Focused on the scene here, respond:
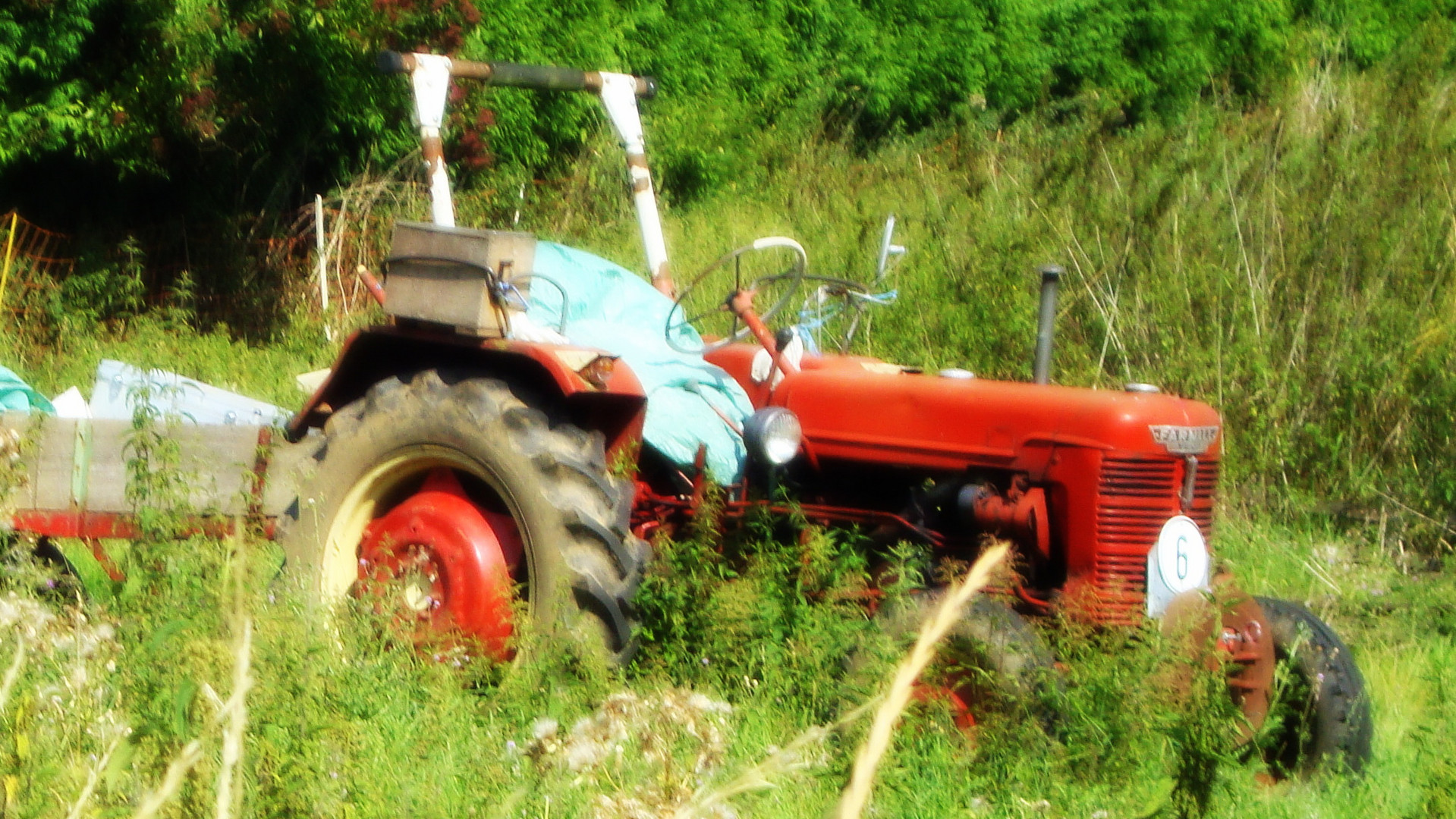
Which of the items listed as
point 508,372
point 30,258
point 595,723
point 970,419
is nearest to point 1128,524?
point 970,419

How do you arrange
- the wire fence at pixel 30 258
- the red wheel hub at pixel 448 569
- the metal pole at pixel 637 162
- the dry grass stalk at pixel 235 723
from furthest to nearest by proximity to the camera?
the wire fence at pixel 30 258
the metal pole at pixel 637 162
the red wheel hub at pixel 448 569
the dry grass stalk at pixel 235 723

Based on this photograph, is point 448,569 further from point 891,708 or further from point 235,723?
point 891,708

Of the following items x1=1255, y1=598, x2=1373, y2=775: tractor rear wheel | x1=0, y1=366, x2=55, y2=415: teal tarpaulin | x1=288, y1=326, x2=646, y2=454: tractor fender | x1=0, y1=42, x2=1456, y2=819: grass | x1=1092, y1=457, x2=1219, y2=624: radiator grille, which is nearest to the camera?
x1=0, y1=42, x2=1456, y2=819: grass

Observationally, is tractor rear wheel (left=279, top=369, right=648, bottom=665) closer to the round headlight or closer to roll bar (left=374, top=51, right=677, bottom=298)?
the round headlight

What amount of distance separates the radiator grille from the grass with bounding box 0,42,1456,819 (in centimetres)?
16

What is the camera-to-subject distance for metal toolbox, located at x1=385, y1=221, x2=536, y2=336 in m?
4.38

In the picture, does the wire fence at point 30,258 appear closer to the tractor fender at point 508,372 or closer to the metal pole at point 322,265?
the metal pole at point 322,265

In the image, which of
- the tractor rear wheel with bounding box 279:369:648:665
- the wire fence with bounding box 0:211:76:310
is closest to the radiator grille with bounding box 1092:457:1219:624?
the tractor rear wheel with bounding box 279:369:648:665

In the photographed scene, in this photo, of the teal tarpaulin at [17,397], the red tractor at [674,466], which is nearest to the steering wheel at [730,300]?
the red tractor at [674,466]

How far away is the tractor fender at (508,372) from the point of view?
429 centimetres

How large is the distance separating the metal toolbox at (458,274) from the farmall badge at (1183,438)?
185 centimetres

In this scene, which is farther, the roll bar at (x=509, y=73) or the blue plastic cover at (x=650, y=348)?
the roll bar at (x=509, y=73)

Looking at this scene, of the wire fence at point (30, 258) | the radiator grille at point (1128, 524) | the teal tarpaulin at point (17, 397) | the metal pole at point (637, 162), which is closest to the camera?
the radiator grille at point (1128, 524)

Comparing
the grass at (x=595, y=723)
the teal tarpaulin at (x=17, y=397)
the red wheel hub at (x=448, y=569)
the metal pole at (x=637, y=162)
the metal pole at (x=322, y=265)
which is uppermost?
the metal pole at (x=322, y=265)
